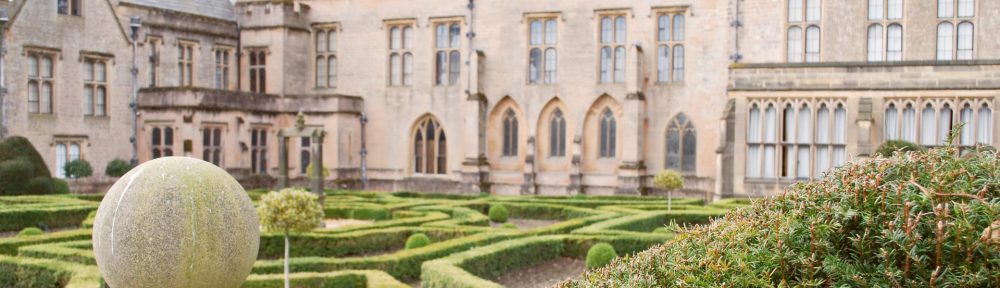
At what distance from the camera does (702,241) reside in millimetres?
4551

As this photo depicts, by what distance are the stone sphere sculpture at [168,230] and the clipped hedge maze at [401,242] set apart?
11.8 ft

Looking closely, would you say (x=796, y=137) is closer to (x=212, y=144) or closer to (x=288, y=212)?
(x=288, y=212)

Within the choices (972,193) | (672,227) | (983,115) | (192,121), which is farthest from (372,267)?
(192,121)

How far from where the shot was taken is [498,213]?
22984 mm

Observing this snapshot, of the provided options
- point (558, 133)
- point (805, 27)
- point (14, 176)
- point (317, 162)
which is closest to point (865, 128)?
point (805, 27)

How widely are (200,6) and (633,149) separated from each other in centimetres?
1718

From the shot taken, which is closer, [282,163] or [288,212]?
[288,212]

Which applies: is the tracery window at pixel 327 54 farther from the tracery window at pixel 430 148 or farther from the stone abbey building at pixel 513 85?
the tracery window at pixel 430 148

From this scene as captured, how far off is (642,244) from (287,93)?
2252 cm

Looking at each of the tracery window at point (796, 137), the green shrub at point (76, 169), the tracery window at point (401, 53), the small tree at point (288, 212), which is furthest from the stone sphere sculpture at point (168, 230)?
the tracery window at point (401, 53)

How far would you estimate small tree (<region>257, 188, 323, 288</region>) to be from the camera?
1394 centimetres

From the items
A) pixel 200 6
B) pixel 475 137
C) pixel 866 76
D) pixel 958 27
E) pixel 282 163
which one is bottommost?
pixel 282 163

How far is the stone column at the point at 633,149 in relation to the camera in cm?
3095

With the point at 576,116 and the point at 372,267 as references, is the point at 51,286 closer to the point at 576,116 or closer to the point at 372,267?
the point at 372,267
